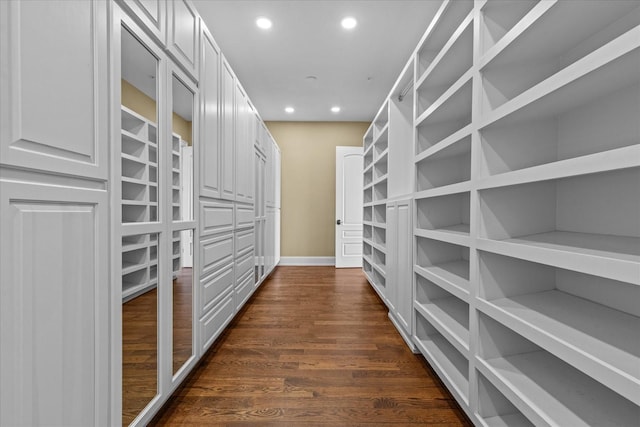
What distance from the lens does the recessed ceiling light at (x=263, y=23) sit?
9.50 ft

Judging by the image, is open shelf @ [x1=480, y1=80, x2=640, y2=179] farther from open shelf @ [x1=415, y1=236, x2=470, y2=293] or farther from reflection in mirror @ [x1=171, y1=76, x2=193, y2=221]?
reflection in mirror @ [x1=171, y1=76, x2=193, y2=221]

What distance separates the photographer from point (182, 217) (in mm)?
1610

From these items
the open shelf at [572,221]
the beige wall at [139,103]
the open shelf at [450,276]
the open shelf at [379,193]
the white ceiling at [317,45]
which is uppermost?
the white ceiling at [317,45]

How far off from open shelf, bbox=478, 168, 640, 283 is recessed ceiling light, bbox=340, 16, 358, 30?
8.09 feet

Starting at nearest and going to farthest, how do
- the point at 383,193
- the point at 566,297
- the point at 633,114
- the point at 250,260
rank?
the point at 633,114, the point at 566,297, the point at 250,260, the point at 383,193

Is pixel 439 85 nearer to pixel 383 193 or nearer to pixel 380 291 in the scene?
pixel 383 193

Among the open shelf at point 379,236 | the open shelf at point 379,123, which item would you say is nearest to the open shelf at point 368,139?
the open shelf at point 379,123

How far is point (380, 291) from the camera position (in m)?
3.26

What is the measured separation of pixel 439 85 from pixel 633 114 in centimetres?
122

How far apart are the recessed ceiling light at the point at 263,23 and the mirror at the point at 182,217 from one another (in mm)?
1712

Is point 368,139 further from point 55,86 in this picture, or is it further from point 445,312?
point 55,86

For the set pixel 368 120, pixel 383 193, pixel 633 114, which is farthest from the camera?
pixel 368 120

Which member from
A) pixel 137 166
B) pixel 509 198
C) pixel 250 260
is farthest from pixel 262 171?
A: pixel 509 198

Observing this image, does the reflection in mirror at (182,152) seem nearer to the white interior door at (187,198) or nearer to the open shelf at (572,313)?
the white interior door at (187,198)
